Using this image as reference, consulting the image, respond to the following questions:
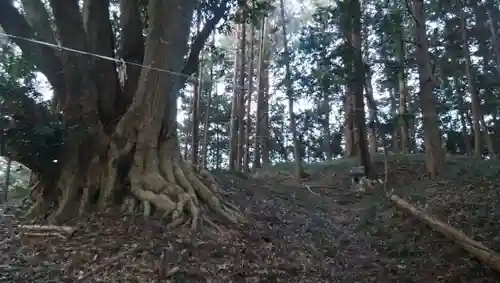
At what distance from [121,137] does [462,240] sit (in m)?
4.66

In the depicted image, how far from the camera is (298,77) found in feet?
41.8

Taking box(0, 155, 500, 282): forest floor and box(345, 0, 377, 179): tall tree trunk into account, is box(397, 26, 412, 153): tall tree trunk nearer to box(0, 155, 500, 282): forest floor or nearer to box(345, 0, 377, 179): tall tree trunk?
box(345, 0, 377, 179): tall tree trunk

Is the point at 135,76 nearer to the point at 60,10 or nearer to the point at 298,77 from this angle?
the point at 60,10

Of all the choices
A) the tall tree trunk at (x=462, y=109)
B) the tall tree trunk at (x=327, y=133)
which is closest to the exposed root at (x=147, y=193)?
the tall tree trunk at (x=462, y=109)

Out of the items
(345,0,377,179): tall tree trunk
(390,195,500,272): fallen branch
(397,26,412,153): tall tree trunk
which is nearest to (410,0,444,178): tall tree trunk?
(397,26,412,153): tall tree trunk

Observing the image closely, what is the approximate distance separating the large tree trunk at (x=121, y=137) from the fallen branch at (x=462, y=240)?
Answer: 2.59 m

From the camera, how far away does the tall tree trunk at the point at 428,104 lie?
32.1 ft

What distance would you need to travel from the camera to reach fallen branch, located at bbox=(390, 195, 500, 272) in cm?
425

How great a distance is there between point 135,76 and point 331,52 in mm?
5964

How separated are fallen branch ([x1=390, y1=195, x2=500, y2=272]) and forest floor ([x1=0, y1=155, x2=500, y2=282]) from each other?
0.09 metres

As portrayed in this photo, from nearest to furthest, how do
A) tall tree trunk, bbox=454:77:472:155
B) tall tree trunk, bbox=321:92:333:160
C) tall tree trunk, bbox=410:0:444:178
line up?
tall tree trunk, bbox=410:0:444:178
tall tree trunk, bbox=454:77:472:155
tall tree trunk, bbox=321:92:333:160

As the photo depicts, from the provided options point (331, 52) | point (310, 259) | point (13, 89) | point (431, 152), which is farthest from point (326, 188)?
point (13, 89)

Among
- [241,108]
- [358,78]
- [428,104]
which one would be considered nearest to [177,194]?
[428,104]

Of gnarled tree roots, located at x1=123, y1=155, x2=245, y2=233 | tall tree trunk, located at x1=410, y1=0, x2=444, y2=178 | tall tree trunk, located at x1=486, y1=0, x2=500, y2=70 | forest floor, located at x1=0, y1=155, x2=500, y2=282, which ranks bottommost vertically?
forest floor, located at x1=0, y1=155, x2=500, y2=282
